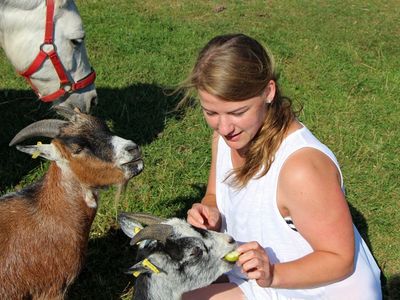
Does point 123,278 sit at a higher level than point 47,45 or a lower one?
lower

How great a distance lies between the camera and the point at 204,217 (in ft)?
11.5

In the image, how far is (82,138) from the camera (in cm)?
335

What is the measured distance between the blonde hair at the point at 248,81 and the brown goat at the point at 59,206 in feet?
2.25

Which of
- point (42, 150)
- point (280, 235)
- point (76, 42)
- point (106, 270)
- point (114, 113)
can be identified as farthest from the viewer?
point (114, 113)

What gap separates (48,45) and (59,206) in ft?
6.68

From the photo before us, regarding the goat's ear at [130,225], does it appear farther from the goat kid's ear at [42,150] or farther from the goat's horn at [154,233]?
the goat kid's ear at [42,150]

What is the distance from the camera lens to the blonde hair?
9.46 ft

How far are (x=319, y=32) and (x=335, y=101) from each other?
3.06 meters

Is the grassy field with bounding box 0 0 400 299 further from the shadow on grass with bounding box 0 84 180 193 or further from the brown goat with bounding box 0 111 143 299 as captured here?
the brown goat with bounding box 0 111 143 299

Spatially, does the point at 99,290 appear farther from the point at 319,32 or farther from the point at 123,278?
the point at 319,32

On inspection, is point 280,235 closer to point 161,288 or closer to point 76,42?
point 161,288

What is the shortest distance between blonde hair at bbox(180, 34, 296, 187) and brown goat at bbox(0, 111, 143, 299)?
2.25 feet

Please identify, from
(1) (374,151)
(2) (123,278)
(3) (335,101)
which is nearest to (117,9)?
(3) (335,101)

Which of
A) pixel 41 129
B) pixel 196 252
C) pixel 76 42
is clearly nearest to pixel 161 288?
pixel 196 252
